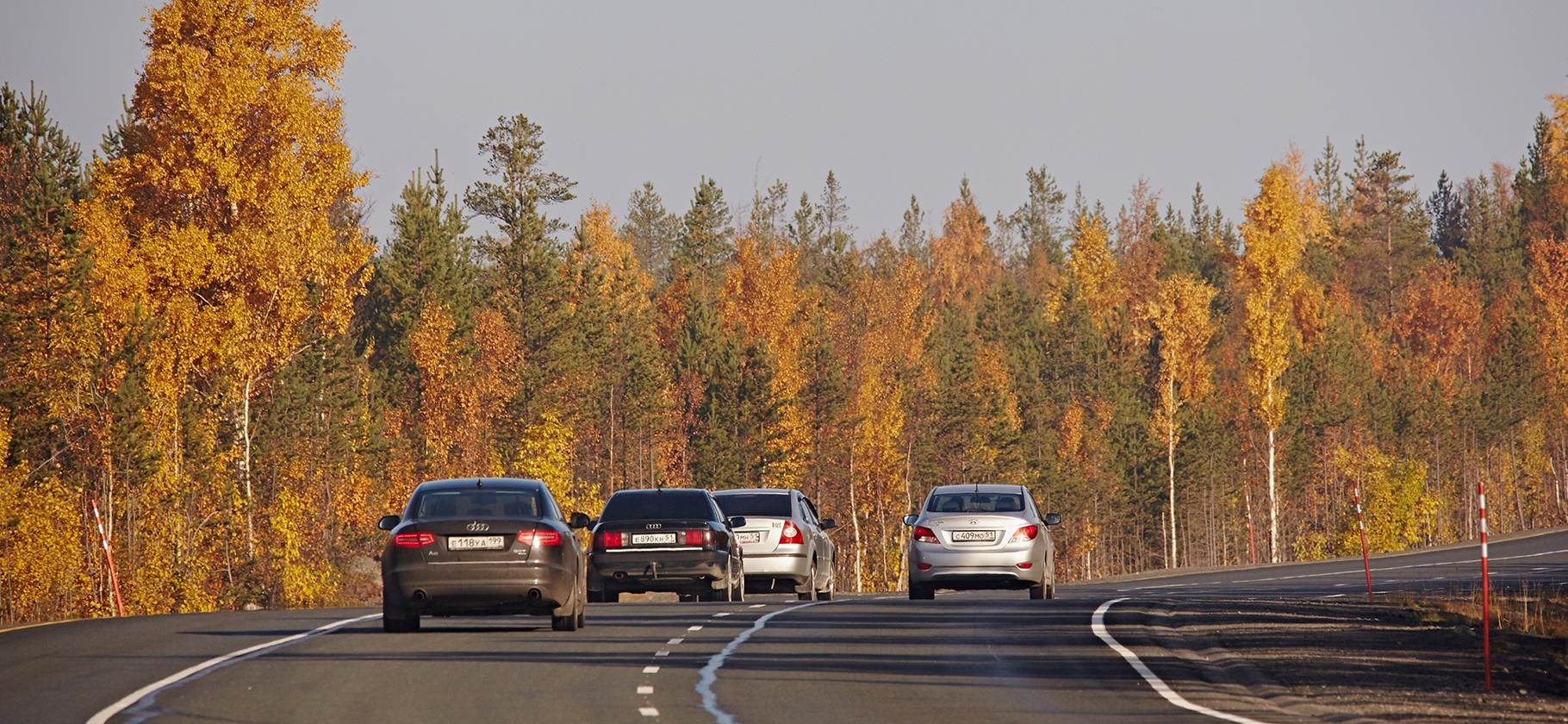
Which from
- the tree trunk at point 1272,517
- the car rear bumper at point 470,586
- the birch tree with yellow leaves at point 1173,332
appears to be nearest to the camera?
the car rear bumper at point 470,586

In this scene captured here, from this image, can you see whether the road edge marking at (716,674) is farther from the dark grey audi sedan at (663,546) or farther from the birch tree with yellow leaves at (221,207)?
the birch tree with yellow leaves at (221,207)

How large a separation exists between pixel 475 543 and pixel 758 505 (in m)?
8.92

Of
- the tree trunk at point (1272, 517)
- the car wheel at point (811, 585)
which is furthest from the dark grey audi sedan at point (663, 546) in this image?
the tree trunk at point (1272, 517)

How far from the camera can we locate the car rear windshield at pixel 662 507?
20.9m

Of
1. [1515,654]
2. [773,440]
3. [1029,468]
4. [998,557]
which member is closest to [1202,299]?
[1029,468]

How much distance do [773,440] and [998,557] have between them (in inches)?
1765

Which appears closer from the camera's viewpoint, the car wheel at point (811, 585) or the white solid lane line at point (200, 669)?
the white solid lane line at point (200, 669)

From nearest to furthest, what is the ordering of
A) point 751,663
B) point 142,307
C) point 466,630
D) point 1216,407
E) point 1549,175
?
point 751,663
point 466,630
point 142,307
point 1216,407
point 1549,175

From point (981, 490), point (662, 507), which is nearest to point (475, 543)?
point (662, 507)

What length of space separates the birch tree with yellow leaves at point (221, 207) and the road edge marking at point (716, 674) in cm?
2538

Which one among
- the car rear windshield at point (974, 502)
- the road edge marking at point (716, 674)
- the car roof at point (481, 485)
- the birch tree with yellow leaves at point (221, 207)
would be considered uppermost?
the birch tree with yellow leaves at point (221, 207)

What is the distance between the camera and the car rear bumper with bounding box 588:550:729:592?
20.7 m

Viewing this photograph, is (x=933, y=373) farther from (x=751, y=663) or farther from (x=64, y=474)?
(x=751, y=663)

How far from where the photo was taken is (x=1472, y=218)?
121000 millimetres
